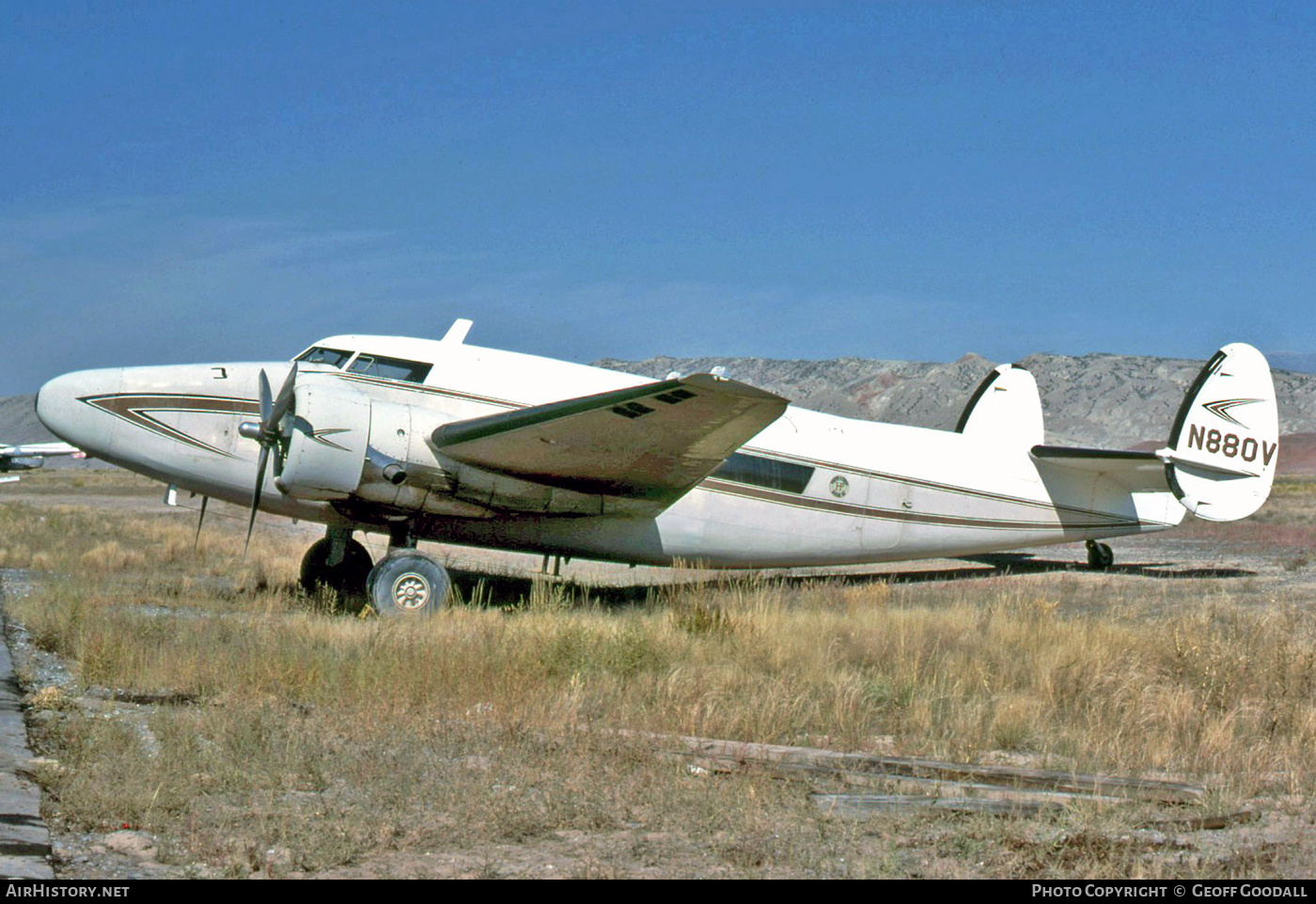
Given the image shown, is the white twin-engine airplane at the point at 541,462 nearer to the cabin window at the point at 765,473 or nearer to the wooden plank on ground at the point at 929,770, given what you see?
the cabin window at the point at 765,473

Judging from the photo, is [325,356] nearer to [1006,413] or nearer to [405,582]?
[405,582]

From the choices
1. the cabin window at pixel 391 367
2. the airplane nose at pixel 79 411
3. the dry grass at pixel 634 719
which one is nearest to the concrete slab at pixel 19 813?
the dry grass at pixel 634 719

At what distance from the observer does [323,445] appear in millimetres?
11914

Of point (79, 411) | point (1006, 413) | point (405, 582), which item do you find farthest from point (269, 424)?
point (1006, 413)

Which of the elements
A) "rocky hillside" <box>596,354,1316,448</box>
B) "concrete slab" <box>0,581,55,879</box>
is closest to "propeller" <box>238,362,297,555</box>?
"concrete slab" <box>0,581,55,879</box>

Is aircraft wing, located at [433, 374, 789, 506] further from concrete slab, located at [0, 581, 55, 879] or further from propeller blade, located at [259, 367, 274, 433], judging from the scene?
concrete slab, located at [0, 581, 55, 879]

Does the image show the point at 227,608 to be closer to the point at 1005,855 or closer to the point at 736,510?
the point at 736,510

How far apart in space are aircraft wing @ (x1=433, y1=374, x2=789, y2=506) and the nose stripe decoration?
2395 millimetres

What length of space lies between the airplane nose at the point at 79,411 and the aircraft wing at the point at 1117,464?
12.1 meters

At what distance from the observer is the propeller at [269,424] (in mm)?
12070

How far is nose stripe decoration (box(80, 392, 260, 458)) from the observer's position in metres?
12.9

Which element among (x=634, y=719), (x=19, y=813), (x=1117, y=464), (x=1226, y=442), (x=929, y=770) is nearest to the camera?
(x=19, y=813)

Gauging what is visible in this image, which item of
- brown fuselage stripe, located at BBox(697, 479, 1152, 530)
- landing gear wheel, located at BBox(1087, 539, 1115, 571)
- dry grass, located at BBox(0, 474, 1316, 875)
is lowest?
dry grass, located at BBox(0, 474, 1316, 875)

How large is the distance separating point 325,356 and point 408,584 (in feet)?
9.38
